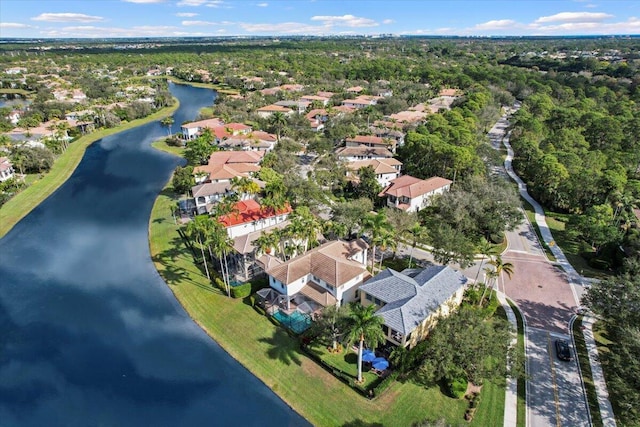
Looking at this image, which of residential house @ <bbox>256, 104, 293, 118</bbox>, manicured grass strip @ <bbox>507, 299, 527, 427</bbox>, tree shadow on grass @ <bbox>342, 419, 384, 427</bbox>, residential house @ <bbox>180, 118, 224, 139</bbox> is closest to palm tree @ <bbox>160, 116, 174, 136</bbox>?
residential house @ <bbox>180, 118, 224, 139</bbox>

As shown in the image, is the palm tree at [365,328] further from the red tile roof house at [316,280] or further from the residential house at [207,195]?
the residential house at [207,195]

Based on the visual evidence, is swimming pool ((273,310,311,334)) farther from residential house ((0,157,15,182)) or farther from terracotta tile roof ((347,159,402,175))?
residential house ((0,157,15,182))

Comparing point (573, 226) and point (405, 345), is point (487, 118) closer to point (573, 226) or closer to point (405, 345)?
point (573, 226)

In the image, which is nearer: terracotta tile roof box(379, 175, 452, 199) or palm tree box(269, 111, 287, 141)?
terracotta tile roof box(379, 175, 452, 199)

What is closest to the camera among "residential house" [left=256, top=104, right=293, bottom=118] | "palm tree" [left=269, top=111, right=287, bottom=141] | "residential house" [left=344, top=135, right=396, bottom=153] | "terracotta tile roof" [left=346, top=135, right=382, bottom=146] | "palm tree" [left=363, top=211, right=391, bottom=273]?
"palm tree" [left=363, top=211, right=391, bottom=273]

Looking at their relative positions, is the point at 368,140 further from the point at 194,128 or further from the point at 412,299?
the point at 412,299

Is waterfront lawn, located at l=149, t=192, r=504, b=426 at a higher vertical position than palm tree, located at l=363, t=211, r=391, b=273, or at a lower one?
lower

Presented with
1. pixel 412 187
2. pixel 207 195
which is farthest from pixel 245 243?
pixel 412 187
